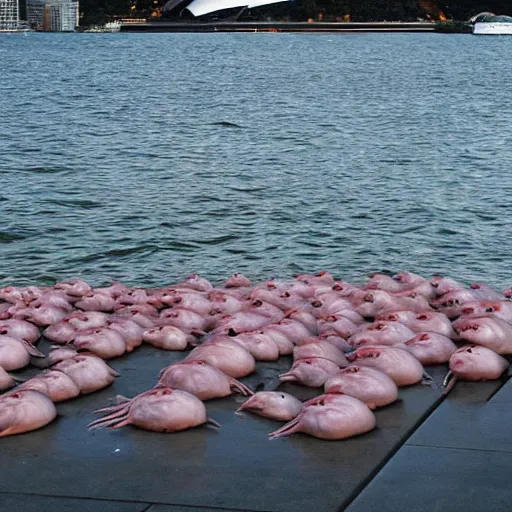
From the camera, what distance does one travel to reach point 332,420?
5.23 meters

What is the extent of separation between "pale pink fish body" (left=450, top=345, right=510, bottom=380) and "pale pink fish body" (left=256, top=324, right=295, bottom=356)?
966 millimetres

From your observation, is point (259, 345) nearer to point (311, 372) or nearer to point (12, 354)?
point (311, 372)

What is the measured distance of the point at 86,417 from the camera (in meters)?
5.57

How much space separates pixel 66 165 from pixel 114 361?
15.8 metres

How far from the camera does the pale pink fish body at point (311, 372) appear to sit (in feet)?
19.6

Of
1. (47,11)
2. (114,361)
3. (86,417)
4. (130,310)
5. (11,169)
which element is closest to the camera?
(86,417)

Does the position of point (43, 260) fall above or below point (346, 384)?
below

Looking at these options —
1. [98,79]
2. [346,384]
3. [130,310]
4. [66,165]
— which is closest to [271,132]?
[66,165]

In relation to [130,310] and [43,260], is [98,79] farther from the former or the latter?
[130,310]

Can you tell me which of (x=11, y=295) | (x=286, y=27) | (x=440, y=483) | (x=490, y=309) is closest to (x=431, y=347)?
(x=490, y=309)

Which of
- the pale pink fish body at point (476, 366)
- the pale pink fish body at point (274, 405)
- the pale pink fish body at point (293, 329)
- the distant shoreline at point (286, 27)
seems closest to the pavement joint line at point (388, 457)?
the pale pink fish body at point (476, 366)

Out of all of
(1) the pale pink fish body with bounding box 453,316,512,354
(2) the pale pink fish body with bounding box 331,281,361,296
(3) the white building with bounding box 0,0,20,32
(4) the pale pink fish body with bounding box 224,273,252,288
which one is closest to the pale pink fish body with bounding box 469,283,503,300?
(2) the pale pink fish body with bounding box 331,281,361,296

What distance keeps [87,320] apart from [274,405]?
6.31 feet

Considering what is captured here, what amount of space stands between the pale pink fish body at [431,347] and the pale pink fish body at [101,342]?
5.43 feet
